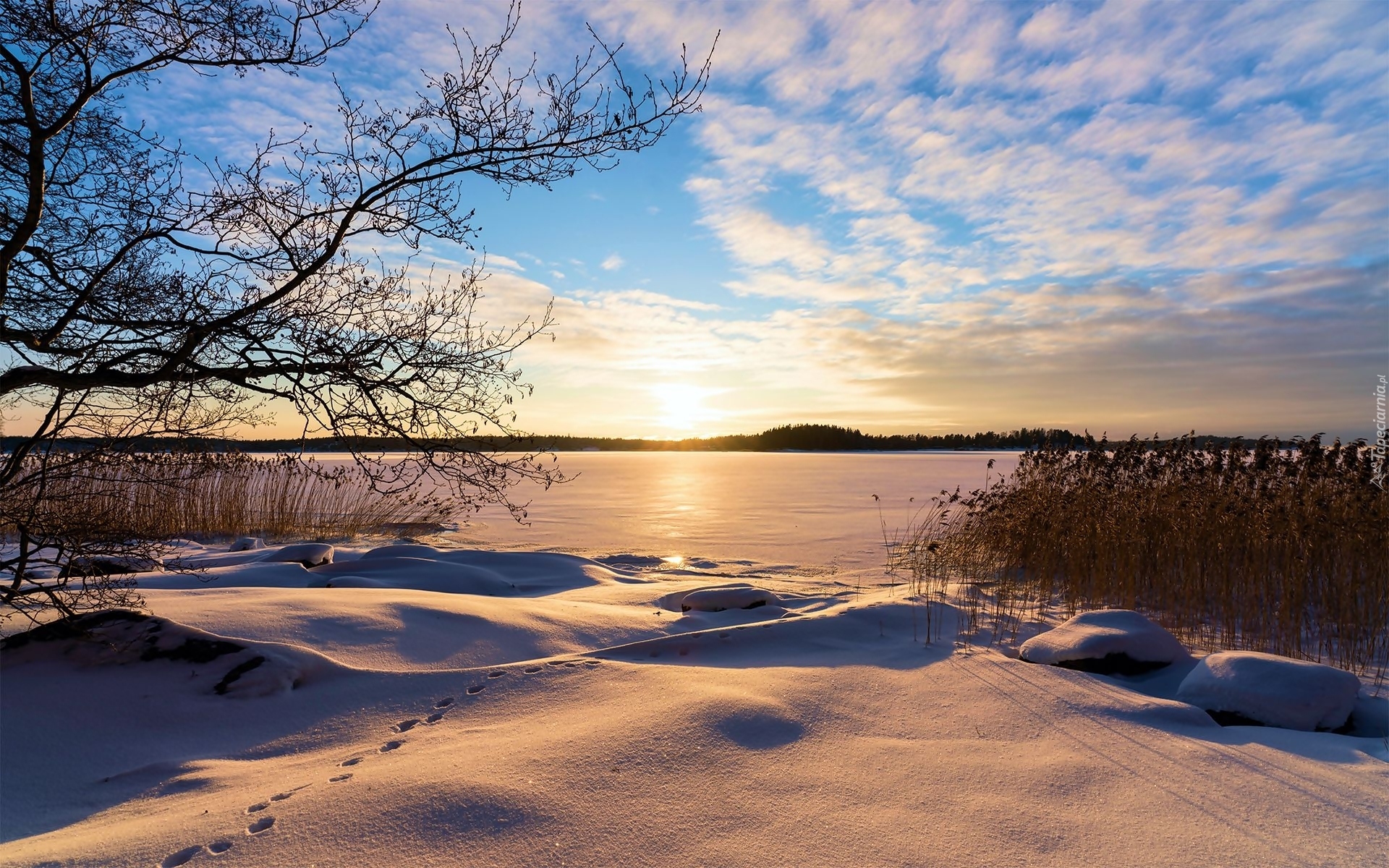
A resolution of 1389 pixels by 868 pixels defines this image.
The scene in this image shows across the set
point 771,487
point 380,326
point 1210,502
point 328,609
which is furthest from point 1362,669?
point 771,487

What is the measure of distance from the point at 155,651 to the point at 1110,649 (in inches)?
202

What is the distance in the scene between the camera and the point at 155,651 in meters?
3.37

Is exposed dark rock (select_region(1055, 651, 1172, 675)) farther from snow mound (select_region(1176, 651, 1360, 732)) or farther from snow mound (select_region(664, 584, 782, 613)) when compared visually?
snow mound (select_region(664, 584, 782, 613))

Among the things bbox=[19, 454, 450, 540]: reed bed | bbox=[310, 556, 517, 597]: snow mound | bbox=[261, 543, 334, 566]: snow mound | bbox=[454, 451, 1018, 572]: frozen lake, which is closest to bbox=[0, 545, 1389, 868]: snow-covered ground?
bbox=[310, 556, 517, 597]: snow mound

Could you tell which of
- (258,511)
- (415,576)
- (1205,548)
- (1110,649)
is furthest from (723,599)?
(258,511)

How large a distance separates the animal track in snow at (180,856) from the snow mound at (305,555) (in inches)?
231

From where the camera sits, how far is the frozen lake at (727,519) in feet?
33.0

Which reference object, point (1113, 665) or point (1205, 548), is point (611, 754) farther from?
point (1205, 548)

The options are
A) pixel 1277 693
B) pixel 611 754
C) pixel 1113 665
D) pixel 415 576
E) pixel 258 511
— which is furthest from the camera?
pixel 258 511

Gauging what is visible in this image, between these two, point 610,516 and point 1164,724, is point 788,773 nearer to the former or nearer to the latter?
point 1164,724

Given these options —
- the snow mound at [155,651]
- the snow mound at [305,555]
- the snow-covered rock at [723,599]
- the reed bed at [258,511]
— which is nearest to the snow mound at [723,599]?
the snow-covered rock at [723,599]

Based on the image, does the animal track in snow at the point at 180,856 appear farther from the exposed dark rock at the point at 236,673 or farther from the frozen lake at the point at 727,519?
the frozen lake at the point at 727,519

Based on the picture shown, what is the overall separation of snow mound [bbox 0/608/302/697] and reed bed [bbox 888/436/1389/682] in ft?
14.5

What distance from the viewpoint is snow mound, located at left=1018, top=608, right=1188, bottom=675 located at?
3887mm
